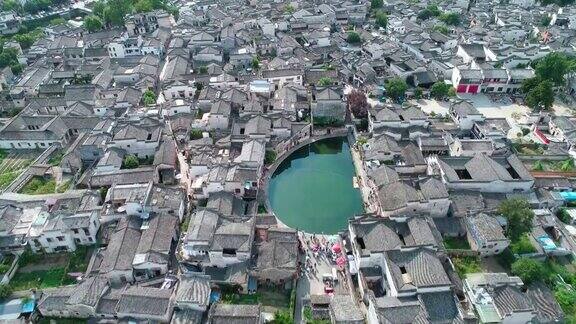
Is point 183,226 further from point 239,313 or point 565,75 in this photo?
point 565,75

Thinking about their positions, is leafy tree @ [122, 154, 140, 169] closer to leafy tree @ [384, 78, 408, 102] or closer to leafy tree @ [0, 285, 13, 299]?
leafy tree @ [0, 285, 13, 299]

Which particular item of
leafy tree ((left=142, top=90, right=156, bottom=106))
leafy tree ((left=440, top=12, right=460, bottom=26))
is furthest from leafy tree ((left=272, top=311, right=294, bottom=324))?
leafy tree ((left=440, top=12, right=460, bottom=26))

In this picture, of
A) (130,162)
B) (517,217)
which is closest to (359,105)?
(517,217)

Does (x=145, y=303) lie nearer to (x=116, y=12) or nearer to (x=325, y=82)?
(x=325, y=82)

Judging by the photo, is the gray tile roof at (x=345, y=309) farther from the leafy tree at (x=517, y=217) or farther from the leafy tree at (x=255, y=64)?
the leafy tree at (x=255, y=64)

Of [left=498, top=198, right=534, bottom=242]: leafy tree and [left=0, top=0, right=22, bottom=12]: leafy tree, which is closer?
[left=498, top=198, right=534, bottom=242]: leafy tree

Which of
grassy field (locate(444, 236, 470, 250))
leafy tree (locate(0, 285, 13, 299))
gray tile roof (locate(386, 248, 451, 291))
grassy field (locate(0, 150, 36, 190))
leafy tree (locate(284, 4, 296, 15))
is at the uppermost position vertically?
leafy tree (locate(284, 4, 296, 15))
